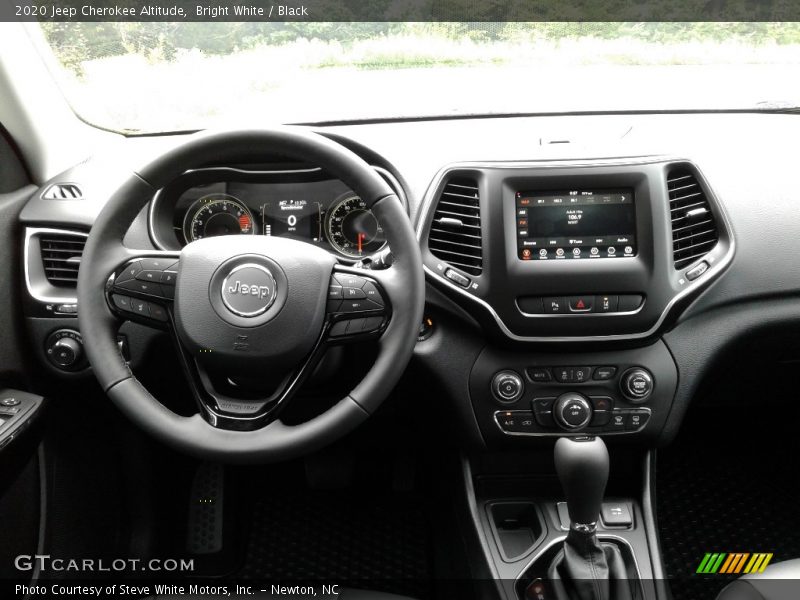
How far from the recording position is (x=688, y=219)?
1.49 m

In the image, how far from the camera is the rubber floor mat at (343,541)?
200cm

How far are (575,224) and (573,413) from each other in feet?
1.35

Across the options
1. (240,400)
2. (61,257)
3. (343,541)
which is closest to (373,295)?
(240,400)

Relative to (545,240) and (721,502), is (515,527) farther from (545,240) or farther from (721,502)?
(721,502)

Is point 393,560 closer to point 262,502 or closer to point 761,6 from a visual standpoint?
point 262,502

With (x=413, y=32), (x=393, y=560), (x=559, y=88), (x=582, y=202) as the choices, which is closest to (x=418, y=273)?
(x=582, y=202)

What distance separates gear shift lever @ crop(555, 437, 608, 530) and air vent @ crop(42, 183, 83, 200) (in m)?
1.22

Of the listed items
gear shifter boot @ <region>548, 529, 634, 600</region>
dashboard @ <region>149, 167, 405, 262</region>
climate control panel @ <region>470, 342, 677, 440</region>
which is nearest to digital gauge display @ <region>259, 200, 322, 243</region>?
dashboard @ <region>149, 167, 405, 262</region>

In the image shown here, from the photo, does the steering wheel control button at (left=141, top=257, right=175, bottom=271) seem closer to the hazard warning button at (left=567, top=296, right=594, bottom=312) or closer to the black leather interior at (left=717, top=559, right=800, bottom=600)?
the hazard warning button at (left=567, top=296, right=594, bottom=312)

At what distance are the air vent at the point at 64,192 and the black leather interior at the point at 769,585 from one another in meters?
1.57

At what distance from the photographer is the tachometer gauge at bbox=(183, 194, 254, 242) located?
1603mm

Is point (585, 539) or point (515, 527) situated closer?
point (585, 539)

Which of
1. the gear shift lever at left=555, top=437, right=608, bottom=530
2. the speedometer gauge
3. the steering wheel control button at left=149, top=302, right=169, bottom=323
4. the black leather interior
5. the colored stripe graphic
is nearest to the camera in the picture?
the black leather interior

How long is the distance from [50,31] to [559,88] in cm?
127
